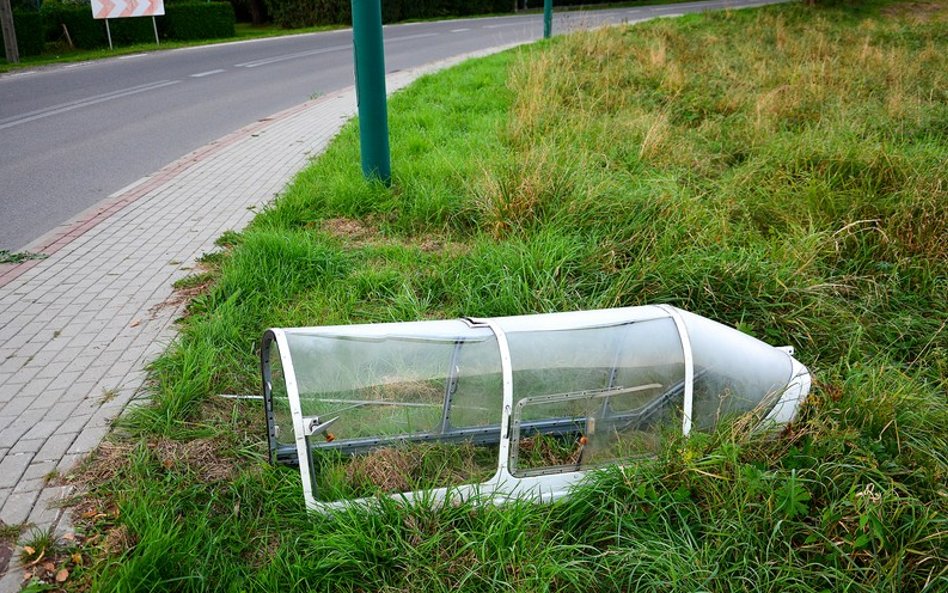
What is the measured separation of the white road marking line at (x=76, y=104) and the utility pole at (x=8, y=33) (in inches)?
248

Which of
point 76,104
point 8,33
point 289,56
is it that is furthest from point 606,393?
point 8,33

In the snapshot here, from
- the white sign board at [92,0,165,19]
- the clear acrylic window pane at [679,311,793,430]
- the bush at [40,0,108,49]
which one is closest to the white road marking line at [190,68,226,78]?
the white sign board at [92,0,165,19]

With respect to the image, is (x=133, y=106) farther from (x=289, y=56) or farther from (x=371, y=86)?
(x=289, y=56)

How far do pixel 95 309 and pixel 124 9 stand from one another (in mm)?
21551

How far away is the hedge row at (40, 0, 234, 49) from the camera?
22.7m

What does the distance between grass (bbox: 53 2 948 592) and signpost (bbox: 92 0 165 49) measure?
16.8 meters

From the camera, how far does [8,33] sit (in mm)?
18797

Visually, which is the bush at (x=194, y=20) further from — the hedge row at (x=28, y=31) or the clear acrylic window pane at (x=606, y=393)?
the clear acrylic window pane at (x=606, y=393)

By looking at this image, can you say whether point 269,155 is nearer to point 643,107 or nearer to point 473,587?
point 643,107

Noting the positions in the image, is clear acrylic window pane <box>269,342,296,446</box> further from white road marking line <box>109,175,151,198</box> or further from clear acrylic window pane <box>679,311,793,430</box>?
white road marking line <box>109,175,151,198</box>

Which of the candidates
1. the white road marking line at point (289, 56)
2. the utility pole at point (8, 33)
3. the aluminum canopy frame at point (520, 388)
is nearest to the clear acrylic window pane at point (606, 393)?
the aluminum canopy frame at point (520, 388)

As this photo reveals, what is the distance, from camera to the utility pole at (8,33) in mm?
18625

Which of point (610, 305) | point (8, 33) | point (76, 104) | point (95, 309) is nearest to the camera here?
point (610, 305)

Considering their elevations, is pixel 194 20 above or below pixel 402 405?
above
